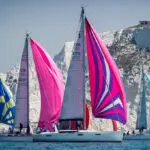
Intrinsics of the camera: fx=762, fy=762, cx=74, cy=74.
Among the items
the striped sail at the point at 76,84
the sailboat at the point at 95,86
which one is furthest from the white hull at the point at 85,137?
the striped sail at the point at 76,84

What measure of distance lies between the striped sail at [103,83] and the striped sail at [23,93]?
721cm

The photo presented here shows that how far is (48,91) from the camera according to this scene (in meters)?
63.2

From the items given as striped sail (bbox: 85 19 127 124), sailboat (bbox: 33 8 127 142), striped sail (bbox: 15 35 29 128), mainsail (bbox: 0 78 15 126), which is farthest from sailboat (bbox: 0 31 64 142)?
mainsail (bbox: 0 78 15 126)

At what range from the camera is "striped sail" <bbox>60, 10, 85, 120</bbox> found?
58.5 metres

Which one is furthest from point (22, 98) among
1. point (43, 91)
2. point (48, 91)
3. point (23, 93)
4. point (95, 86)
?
point (95, 86)

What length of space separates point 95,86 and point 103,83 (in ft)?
2.29

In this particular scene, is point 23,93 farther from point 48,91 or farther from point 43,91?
point 48,91

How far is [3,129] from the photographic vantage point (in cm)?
10169

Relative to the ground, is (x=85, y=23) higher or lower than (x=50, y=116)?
higher

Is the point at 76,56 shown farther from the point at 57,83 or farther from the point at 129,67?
the point at 129,67

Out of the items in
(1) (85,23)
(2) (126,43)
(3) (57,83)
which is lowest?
(3) (57,83)

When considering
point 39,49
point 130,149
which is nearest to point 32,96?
point 39,49

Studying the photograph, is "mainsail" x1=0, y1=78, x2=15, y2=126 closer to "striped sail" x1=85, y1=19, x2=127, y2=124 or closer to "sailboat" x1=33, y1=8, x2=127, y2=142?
"sailboat" x1=33, y1=8, x2=127, y2=142

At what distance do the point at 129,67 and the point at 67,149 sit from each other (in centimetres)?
6677
